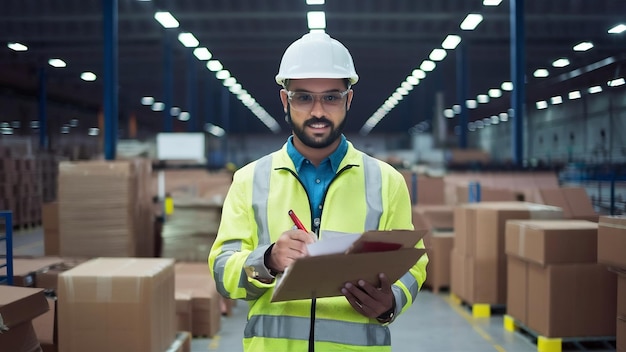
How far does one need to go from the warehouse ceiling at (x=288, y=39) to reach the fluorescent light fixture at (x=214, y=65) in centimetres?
27

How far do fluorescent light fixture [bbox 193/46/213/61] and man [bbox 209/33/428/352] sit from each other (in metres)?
15.8

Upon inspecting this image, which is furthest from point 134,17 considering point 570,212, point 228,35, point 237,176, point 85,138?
point 85,138

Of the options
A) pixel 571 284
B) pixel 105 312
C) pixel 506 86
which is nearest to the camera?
pixel 105 312

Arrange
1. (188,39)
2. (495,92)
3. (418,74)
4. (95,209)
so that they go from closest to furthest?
(95,209) < (188,39) < (418,74) < (495,92)

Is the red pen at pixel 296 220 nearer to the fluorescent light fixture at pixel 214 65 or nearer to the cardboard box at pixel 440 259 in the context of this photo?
the cardboard box at pixel 440 259

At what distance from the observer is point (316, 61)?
1.96 meters

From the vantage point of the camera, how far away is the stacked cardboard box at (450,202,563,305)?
6660mm

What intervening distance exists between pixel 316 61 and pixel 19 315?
230 cm

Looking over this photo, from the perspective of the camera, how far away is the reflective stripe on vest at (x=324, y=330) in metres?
1.89

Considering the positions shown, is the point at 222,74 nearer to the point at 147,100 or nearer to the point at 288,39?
the point at 288,39

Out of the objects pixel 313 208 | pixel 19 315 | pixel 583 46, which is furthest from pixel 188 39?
pixel 313 208

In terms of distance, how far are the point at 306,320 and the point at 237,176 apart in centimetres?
56

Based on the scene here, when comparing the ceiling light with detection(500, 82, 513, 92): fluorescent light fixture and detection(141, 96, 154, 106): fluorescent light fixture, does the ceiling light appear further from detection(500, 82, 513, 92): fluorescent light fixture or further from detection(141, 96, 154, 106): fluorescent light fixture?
detection(500, 82, 513, 92): fluorescent light fixture

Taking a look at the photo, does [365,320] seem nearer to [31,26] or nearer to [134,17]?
[134,17]
